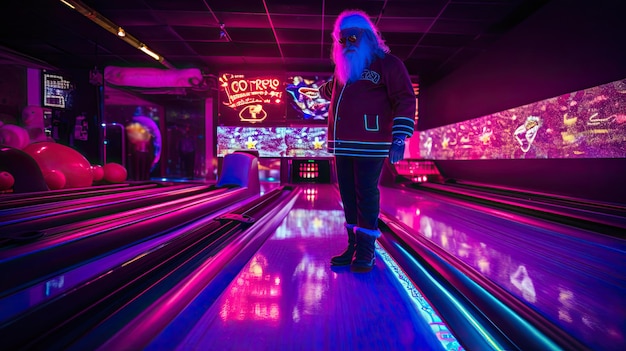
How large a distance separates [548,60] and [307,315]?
231 inches

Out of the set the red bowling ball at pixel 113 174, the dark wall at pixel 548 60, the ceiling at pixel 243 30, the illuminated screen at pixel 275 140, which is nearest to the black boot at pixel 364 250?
the dark wall at pixel 548 60

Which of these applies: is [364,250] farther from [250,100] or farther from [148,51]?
[250,100]

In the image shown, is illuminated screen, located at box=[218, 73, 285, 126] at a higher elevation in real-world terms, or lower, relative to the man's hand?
higher

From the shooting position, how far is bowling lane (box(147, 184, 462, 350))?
1.02m

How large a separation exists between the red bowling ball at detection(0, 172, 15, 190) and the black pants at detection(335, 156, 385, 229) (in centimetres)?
426

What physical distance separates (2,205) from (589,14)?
7080 mm

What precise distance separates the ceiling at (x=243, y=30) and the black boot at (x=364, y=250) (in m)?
4.61

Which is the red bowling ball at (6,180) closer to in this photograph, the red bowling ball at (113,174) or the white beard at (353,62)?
the red bowling ball at (113,174)

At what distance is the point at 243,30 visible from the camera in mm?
6371

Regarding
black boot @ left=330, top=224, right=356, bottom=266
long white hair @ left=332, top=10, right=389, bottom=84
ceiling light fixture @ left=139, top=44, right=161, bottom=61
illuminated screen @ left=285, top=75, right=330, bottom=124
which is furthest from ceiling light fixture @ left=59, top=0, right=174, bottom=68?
black boot @ left=330, top=224, right=356, bottom=266

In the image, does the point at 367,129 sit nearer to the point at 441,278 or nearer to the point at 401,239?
the point at 441,278

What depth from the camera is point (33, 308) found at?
3.69ft

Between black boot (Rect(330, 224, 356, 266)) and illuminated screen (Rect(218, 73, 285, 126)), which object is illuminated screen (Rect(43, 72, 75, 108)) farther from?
black boot (Rect(330, 224, 356, 266))

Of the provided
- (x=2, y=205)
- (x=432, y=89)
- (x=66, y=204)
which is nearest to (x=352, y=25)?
(x=66, y=204)
